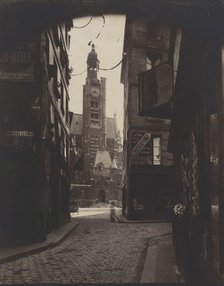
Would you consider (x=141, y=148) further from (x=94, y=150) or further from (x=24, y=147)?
(x=94, y=150)

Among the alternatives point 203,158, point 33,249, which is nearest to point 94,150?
point 33,249

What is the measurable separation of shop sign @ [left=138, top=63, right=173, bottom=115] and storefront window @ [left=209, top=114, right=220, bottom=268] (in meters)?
5.06

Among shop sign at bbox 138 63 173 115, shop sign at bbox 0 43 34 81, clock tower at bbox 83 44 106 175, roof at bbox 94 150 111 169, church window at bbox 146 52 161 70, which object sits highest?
clock tower at bbox 83 44 106 175

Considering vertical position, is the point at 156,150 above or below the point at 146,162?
above

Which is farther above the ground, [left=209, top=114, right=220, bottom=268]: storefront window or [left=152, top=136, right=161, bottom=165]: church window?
[left=152, top=136, right=161, bottom=165]: church window

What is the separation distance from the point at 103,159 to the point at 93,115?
899 cm

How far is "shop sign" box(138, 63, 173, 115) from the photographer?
10.8 metres

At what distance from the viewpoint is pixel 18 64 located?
11.6 m

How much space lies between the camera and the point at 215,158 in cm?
551

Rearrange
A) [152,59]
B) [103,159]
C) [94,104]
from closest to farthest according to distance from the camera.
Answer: [152,59] < [103,159] < [94,104]

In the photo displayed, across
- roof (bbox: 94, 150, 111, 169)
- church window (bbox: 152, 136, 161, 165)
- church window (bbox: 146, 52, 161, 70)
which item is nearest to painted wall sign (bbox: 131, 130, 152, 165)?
church window (bbox: 152, 136, 161, 165)

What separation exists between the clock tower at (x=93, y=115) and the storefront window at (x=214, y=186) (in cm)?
6662

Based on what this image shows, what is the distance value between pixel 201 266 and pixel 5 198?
7530 mm

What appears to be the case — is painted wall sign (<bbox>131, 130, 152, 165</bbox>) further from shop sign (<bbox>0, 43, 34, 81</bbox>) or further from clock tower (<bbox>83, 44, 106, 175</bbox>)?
clock tower (<bbox>83, 44, 106, 175</bbox>)
